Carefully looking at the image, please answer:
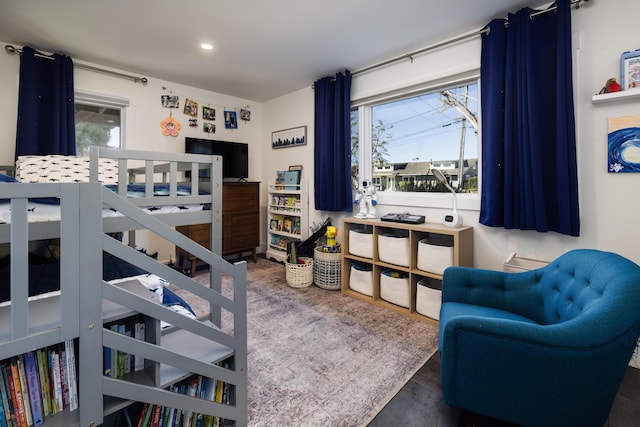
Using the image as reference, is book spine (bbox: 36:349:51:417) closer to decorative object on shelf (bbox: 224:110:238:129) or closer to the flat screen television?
the flat screen television

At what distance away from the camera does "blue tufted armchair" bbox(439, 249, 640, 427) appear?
40.7 inches

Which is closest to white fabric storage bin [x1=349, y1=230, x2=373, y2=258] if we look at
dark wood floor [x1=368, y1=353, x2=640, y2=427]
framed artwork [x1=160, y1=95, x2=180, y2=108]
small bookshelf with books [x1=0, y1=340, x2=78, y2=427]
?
dark wood floor [x1=368, y1=353, x2=640, y2=427]

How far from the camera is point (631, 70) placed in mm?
1747

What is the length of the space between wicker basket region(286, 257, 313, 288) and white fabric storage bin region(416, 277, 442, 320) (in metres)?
1.13

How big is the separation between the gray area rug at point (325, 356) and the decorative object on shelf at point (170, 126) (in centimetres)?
194

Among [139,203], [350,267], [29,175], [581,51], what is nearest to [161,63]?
[29,175]

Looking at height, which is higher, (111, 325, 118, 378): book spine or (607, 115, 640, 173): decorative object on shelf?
(607, 115, 640, 173): decorative object on shelf

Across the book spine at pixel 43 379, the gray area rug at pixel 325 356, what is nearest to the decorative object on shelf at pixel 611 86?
the gray area rug at pixel 325 356

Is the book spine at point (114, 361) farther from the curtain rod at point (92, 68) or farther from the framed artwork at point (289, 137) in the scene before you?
the framed artwork at point (289, 137)

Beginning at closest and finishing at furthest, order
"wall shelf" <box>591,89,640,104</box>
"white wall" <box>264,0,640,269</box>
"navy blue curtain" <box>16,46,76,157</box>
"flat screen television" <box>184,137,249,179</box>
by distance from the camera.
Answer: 1. "wall shelf" <box>591,89,640,104</box>
2. "white wall" <box>264,0,640,269</box>
3. "navy blue curtain" <box>16,46,76,157</box>
4. "flat screen television" <box>184,137,249,179</box>

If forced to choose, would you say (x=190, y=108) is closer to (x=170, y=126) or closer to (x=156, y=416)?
(x=170, y=126)

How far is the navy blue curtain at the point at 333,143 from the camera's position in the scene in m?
3.20

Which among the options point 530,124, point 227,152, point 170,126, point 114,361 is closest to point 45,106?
point 170,126

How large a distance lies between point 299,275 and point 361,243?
0.74 metres
